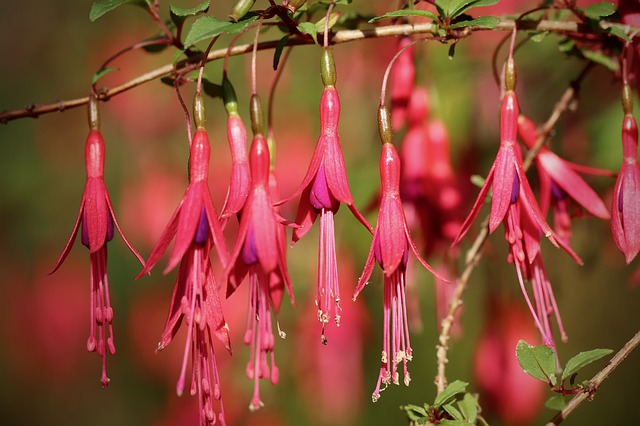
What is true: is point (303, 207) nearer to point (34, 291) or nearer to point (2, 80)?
point (34, 291)

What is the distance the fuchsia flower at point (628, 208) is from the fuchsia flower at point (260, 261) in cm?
30

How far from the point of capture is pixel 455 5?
0.64 m

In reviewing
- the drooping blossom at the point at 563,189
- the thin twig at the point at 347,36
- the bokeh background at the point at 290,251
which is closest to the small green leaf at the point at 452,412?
the drooping blossom at the point at 563,189

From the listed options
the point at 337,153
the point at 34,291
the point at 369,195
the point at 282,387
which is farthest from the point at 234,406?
the point at 337,153

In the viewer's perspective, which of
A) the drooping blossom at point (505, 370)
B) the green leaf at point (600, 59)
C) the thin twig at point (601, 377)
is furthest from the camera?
the drooping blossom at point (505, 370)

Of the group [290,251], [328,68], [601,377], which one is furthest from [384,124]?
[290,251]

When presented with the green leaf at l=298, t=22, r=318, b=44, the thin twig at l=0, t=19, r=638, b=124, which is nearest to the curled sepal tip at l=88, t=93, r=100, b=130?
the thin twig at l=0, t=19, r=638, b=124

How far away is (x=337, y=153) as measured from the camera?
64 cm

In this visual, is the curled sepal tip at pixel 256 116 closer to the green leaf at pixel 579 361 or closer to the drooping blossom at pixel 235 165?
the drooping blossom at pixel 235 165

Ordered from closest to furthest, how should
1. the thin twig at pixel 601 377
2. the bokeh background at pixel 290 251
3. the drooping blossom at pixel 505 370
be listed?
1. the thin twig at pixel 601 377
2. the drooping blossom at pixel 505 370
3. the bokeh background at pixel 290 251

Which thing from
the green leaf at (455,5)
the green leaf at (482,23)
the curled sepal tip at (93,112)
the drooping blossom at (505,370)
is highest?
the green leaf at (455,5)

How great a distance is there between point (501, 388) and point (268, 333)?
0.60m

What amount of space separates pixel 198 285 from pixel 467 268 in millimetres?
306

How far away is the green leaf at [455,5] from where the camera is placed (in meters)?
0.63
